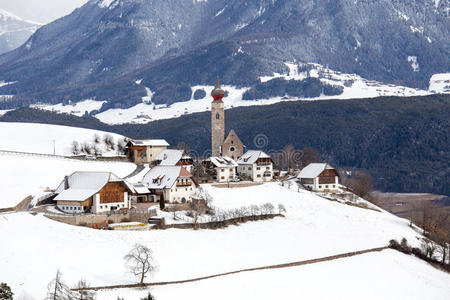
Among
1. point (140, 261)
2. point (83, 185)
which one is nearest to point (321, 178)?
point (83, 185)

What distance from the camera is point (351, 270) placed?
79812 mm

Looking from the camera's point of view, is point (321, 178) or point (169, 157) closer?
point (169, 157)

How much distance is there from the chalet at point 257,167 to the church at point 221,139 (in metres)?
9.91

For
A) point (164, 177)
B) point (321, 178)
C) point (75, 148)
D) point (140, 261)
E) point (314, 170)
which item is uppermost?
point (75, 148)

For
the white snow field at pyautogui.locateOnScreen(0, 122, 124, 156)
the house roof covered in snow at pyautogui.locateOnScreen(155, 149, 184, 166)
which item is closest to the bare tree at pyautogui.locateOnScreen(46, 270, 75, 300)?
the house roof covered in snow at pyautogui.locateOnScreen(155, 149, 184, 166)

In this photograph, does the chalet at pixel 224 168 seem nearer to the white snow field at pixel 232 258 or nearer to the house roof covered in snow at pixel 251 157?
the house roof covered in snow at pixel 251 157

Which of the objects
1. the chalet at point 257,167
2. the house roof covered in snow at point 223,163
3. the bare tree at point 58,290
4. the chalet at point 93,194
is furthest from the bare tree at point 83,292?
the chalet at point 257,167

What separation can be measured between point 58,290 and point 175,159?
2308 inches

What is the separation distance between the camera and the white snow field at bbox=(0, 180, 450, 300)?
6278 centimetres

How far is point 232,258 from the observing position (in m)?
74.8

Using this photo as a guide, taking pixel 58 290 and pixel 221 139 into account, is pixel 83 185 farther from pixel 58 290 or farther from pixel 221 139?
pixel 221 139

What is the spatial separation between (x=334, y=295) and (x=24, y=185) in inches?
1681

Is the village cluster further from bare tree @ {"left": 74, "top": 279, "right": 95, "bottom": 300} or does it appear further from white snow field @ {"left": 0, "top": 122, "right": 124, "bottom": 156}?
bare tree @ {"left": 74, "top": 279, "right": 95, "bottom": 300}

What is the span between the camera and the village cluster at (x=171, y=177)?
82.0m
